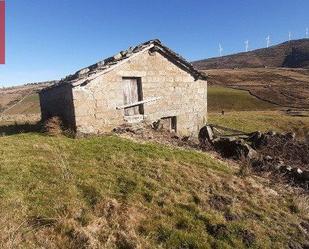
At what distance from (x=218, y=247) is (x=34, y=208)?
438cm

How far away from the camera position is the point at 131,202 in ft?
30.7

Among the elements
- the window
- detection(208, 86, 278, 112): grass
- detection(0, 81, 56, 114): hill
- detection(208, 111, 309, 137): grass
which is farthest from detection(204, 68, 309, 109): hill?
the window

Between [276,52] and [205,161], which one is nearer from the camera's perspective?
[205,161]

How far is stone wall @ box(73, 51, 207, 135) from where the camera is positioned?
610 inches

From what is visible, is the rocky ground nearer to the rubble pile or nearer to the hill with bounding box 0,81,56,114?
the rubble pile

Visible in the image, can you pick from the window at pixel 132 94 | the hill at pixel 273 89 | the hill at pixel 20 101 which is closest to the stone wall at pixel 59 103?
the window at pixel 132 94

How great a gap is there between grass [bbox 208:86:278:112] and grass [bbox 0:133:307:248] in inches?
1399

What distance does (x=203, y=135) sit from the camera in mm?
19016

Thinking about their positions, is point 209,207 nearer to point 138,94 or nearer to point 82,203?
point 82,203

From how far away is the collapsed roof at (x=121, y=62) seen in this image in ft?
50.6

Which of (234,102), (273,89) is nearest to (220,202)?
(234,102)

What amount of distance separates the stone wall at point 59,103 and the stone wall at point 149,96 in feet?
1.87

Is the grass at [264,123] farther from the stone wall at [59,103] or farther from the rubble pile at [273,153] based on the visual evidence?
the stone wall at [59,103]

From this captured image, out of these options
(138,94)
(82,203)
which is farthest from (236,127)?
(82,203)
